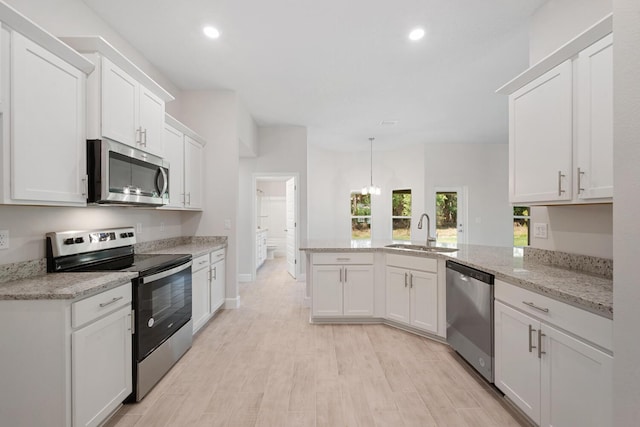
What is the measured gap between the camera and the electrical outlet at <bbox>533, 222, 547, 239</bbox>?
2328mm

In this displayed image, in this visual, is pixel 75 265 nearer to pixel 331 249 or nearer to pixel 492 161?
pixel 331 249

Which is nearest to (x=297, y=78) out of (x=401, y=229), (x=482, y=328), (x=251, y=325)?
(x=251, y=325)

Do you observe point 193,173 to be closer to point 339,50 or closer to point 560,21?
point 339,50

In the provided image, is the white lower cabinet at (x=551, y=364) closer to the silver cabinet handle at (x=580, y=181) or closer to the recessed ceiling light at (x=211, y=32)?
the silver cabinet handle at (x=580, y=181)

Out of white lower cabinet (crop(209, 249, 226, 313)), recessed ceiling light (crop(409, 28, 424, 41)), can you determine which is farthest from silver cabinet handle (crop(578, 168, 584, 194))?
white lower cabinet (crop(209, 249, 226, 313))

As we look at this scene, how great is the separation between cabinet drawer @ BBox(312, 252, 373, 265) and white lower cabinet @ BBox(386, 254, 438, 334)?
0.25m

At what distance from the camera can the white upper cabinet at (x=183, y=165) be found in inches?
124

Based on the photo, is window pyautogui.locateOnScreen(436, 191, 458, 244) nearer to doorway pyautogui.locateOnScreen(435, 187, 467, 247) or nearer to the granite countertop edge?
doorway pyautogui.locateOnScreen(435, 187, 467, 247)

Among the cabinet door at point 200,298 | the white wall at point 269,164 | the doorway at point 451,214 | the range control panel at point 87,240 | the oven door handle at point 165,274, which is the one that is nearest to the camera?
the range control panel at point 87,240

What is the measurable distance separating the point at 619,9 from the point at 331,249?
280 cm

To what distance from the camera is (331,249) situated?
338 cm

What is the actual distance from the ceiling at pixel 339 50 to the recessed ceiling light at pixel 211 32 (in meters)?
0.06

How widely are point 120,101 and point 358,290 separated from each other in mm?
2872

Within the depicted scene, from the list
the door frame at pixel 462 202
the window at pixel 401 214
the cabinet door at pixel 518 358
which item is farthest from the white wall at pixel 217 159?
the door frame at pixel 462 202
